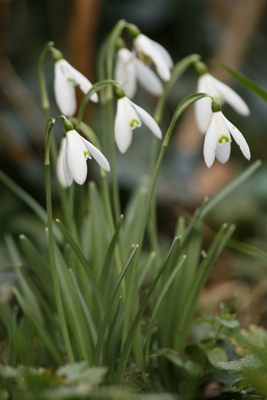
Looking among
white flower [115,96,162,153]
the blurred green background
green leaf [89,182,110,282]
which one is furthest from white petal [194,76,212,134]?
the blurred green background

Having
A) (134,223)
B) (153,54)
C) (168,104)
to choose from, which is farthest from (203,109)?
(168,104)

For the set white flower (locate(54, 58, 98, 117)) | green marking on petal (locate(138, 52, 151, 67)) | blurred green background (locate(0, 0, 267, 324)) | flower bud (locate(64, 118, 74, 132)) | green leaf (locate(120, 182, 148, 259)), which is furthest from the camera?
blurred green background (locate(0, 0, 267, 324))

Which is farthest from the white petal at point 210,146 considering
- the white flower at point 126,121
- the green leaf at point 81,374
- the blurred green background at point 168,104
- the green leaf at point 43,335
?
the blurred green background at point 168,104

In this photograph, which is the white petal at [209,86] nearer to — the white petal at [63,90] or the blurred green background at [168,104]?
the white petal at [63,90]

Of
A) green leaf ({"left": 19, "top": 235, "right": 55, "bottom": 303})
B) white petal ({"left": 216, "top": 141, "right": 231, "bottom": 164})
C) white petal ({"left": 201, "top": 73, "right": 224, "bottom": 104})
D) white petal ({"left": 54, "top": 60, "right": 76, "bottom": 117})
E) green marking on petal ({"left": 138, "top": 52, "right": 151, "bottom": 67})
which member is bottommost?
green leaf ({"left": 19, "top": 235, "right": 55, "bottom": 303})

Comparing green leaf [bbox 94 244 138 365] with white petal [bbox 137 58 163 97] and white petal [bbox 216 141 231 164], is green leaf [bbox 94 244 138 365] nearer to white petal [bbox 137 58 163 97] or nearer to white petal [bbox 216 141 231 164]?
white petal [bbox 216 141 231 164]

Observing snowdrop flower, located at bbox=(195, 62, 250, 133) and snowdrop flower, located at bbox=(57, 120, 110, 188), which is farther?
snowdrop flower, located at bbox=(195, 62, 250, 133)

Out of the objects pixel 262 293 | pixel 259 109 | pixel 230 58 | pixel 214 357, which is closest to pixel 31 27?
pixel 230 58

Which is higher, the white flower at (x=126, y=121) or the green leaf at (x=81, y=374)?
the white flower at (x=126, y=121)
